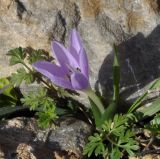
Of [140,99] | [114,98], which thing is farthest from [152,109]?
[114,98]

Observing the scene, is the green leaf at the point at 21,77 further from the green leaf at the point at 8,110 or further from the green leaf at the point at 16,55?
the green leaf at the point at 8,110

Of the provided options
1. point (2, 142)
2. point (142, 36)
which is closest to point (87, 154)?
point (2, 142)

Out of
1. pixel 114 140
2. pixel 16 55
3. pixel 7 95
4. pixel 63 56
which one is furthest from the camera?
pixel 7 95

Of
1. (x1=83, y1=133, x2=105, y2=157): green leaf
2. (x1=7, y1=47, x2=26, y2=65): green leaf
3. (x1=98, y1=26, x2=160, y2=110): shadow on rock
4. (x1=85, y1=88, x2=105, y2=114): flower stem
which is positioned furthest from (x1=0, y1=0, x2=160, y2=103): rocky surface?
(x1=83, y1=133, x2=105, y2=157): green leaf

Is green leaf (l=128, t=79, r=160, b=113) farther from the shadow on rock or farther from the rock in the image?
the rock

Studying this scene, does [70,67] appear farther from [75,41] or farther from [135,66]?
[135,66]

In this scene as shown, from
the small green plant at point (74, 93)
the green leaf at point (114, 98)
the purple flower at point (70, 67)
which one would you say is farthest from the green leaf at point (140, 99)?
the purple flower at point (70, 67)
